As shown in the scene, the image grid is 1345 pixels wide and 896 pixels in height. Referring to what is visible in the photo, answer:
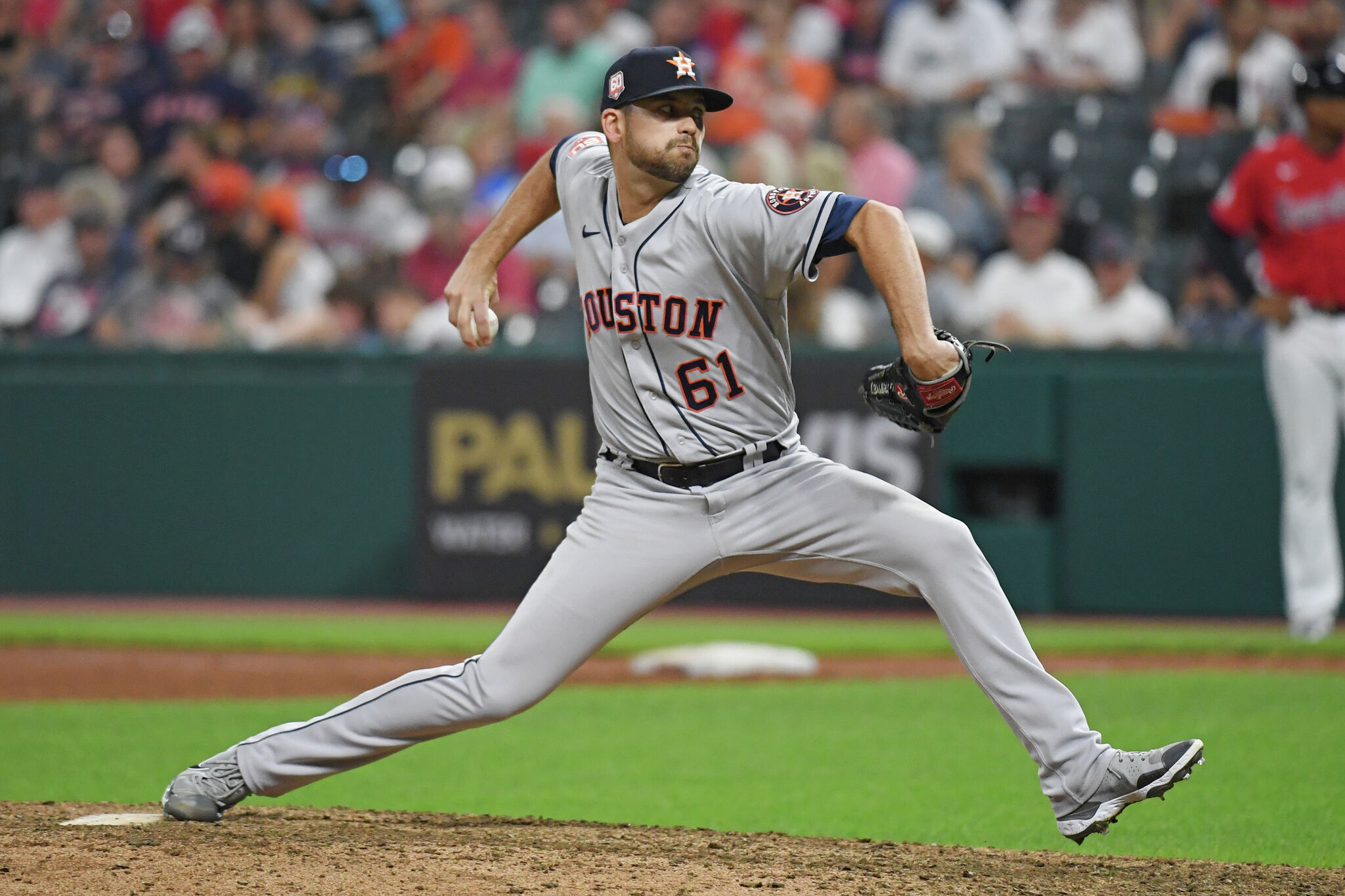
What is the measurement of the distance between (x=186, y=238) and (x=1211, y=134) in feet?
21.8

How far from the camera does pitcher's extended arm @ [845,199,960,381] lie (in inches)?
137

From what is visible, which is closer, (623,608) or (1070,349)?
(623,608)

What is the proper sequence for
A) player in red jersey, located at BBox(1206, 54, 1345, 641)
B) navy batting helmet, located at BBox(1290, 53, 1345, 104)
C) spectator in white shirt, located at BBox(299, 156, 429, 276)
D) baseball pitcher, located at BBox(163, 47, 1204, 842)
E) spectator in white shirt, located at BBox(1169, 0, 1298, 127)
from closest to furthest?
baseball pitcher, located at BBox(163, 47, 1204, 842) < navy batting helmet, located at BBox(1290, 53, 1345, 104) < player in red jersey, located at BBox(1206, 54, 1345, 641) < spectator in white shirt, located at BBox(1169, 0, 1298, 127) < spectator in white shirt, located at BBox(299, 156, 429, 276)

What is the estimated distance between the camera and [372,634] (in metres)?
8.69

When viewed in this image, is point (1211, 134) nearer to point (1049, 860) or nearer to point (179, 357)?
point (179, 357)

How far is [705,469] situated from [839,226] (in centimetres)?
69

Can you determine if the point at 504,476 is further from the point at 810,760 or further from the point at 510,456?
the point at 810,760

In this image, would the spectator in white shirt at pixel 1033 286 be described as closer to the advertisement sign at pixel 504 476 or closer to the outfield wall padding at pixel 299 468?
the outfield wall padding at pixel 299 468

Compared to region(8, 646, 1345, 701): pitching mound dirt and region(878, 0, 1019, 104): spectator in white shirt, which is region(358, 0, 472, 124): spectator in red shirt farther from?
region(8, 646, 1345, 701): pitching mound dirt

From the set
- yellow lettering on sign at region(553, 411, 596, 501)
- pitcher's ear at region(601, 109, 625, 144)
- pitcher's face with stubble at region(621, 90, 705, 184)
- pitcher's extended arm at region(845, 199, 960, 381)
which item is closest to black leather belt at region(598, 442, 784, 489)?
pitcher's extended arm at region(845, 199, 960, 381)

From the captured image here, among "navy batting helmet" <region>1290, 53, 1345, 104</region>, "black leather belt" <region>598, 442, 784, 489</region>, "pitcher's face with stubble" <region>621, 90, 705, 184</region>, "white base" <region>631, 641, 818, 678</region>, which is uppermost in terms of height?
"navy batting helmet" <region>1290, 53, 1345, 104</region>

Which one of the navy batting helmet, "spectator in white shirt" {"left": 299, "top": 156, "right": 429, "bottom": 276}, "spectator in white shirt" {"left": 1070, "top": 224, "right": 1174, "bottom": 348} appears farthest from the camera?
"spectator in white shirt" {"left": 299, "top": 156, "right": 429, "bottom": 276}

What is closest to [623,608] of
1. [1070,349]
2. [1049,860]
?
[1049,860]

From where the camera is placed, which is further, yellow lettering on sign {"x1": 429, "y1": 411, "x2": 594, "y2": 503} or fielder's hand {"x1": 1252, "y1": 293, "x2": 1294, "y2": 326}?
yellow lettering on sign {"x1": 429, "y1": 411, "x2": 594, "y2": 503}
